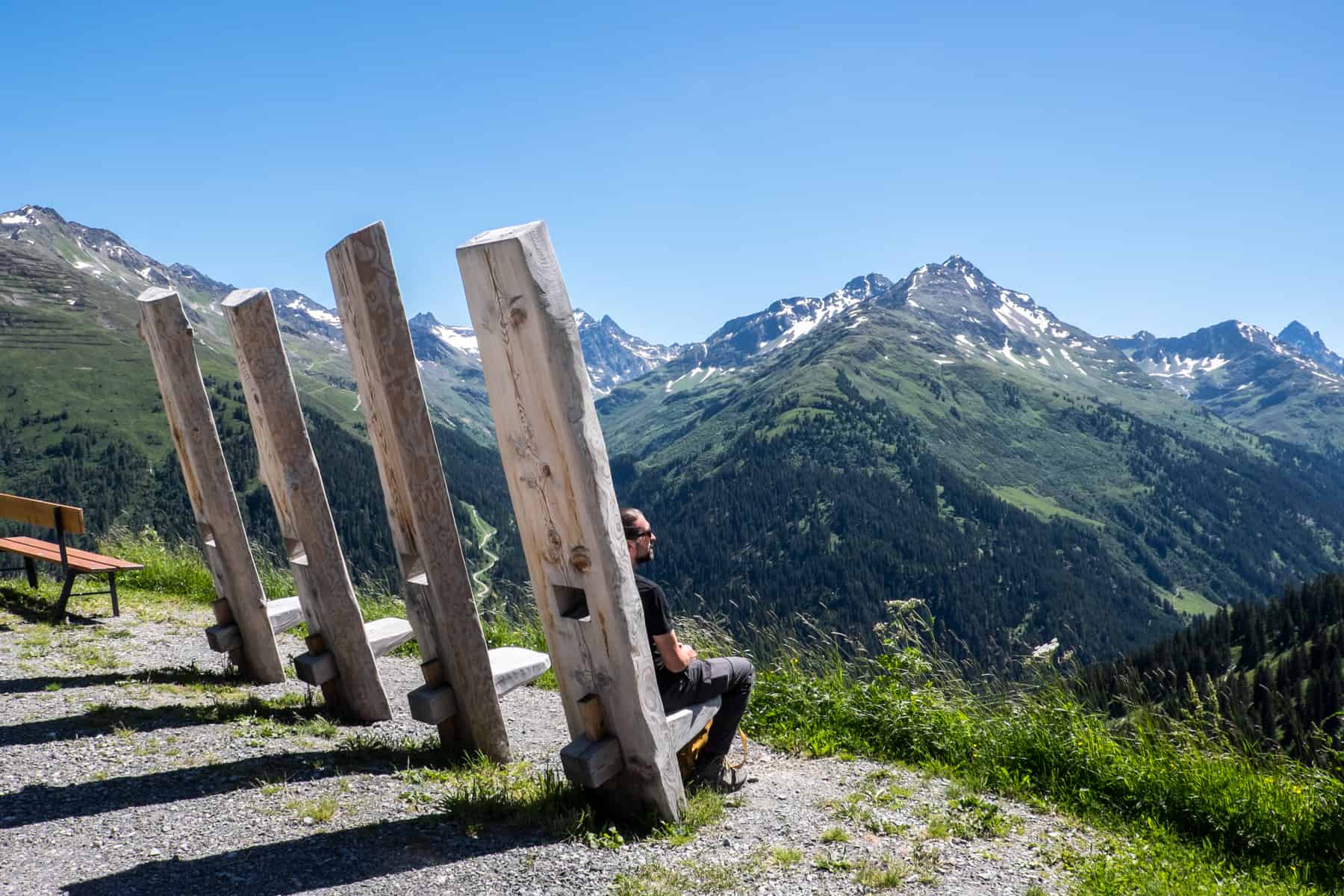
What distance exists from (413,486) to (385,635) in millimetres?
1963

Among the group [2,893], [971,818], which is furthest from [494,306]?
[971,818]

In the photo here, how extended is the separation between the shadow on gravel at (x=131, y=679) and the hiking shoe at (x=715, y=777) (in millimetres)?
4377

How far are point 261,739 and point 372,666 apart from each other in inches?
35.2

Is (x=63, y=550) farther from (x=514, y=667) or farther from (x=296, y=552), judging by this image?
(x=514, y=667)

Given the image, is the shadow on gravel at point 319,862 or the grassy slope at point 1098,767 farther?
the grassy slope at point 1098,767

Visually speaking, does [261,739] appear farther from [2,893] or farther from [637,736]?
[637,736]

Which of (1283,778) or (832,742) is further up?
(832,742)

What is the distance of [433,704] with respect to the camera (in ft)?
18.7

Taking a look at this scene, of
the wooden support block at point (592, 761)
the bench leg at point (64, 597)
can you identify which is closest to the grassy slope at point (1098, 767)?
the wooden support block at point (592, 761)

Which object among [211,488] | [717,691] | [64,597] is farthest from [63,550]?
[717,691]

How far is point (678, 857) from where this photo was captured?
4691mm

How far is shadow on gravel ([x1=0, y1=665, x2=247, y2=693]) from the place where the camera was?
24.3ft

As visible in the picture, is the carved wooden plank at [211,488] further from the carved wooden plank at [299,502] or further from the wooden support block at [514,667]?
the wooden support block at [514,667]

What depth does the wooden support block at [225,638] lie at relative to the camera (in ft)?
25.1
